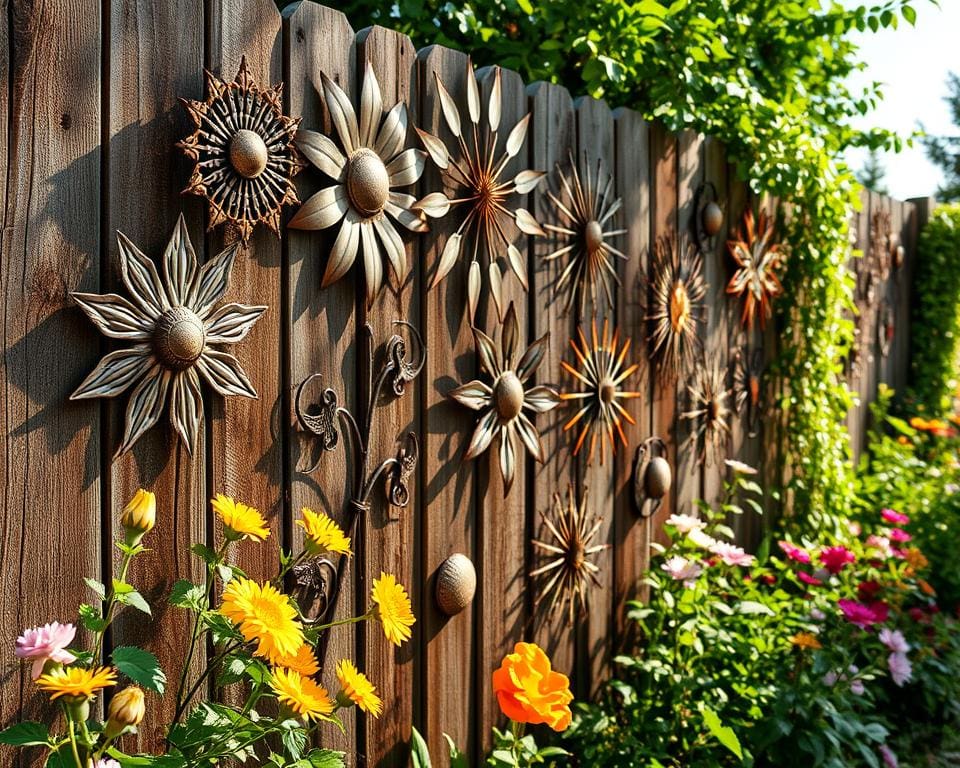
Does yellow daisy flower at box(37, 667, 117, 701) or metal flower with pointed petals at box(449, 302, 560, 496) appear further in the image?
metal flower with pointed petals at box(449, 302, 560, 496)

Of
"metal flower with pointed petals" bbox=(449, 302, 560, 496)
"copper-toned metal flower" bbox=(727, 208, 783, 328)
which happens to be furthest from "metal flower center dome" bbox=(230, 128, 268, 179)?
"copper-toned metal flower" bbox=(727, 208, 783, 328)

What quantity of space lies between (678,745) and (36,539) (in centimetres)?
193

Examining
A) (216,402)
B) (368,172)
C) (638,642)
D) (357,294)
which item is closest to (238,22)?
(368,172)

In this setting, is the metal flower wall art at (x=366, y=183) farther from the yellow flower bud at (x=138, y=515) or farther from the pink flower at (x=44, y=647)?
the pink flower at (x=44, y=647)

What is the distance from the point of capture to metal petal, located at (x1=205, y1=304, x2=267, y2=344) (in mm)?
1617

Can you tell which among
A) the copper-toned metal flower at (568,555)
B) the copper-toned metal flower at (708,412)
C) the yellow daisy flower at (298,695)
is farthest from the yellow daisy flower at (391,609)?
the copper-toned metal flower at (708,412)

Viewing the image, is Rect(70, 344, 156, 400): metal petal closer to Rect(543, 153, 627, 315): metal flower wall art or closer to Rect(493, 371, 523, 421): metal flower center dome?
Rect(493, 371, 523, 421): metal flower center dome

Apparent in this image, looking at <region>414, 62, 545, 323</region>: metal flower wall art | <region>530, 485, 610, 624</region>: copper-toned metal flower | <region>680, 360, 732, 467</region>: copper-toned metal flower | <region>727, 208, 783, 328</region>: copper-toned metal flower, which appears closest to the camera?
<region>414, 62, 545, 323</region>: metal flower wall art

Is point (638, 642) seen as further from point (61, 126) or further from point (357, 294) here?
point (61, 126)

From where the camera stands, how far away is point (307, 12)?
1.81m

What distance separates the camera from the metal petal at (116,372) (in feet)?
4.75

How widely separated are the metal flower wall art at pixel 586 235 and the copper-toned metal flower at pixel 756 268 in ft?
2.86

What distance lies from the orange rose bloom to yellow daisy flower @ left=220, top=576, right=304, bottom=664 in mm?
661

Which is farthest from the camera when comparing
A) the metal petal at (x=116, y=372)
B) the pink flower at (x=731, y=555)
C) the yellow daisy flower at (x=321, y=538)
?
the pink flower at (x=731, y=555)
